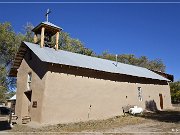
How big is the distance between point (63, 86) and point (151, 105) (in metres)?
14.8

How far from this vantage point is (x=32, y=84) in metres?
22.4

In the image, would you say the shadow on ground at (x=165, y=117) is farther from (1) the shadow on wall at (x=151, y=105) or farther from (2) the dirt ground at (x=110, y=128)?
(1) the shadow on wall at (x=151, y=105)

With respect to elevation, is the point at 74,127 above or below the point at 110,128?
below

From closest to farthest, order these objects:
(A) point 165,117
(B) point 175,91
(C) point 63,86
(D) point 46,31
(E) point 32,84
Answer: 1. (C) point 63,86
2. (E) point 32,84
3. (A) point 165,117
4. (D) point 46,31
5. (B) point 175,91

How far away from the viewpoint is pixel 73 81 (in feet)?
72.2

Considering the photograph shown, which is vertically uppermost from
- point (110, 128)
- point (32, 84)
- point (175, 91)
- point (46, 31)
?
Answer: point (46, 31)

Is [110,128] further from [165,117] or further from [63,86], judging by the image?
[165,117]

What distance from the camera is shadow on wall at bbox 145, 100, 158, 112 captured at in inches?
1183

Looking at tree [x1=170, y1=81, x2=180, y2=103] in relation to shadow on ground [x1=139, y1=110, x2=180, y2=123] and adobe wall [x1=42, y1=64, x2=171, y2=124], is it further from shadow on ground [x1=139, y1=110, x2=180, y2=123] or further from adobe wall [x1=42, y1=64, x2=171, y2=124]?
shadow on ground [x1=139, y1=110, x2=180, y2=123]

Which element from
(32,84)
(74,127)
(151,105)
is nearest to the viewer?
(74,127)

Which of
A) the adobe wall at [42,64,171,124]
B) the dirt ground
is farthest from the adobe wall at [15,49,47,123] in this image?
the dirt ground

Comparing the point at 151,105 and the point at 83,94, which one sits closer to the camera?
the point at 83,94

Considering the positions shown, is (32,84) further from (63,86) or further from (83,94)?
(83,94)

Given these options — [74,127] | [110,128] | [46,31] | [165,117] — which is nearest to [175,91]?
[165,117]
